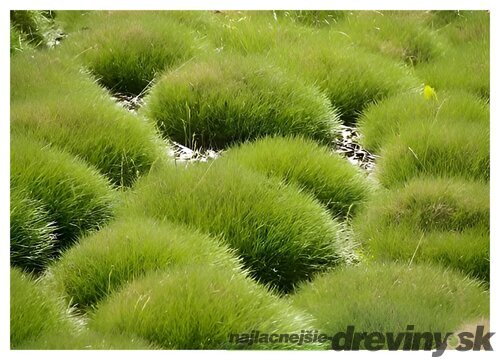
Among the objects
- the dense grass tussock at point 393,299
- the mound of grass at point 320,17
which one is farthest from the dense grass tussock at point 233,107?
the dense grass tussock at point 393,299

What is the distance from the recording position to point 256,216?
3.32m

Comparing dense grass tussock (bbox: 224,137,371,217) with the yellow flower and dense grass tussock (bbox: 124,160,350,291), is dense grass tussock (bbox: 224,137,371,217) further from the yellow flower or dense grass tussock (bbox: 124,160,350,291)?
the yellow flower

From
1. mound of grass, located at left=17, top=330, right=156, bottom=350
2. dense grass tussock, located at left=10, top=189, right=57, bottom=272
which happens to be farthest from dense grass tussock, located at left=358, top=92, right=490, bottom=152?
mound of grass, located at left=17, top=330, right=156, bottom=350

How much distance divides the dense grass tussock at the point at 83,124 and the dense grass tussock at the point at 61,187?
6.0 inches

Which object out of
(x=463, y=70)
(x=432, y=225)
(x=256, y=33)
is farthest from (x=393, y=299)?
(x=256, y=33)

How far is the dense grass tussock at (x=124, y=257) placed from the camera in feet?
9.74

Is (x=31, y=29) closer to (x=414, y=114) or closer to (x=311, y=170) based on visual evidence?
(x=311, y=170)

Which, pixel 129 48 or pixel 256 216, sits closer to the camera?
pixel 256 216

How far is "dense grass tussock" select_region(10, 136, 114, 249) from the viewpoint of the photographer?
3275 millimetres

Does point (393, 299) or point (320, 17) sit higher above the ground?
point (320, 17)

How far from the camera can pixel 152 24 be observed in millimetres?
4594

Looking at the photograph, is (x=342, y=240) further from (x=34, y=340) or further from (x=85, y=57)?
(x=85, y=57)

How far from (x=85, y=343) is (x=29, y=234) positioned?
0.70 meters

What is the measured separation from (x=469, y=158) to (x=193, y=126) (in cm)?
141
